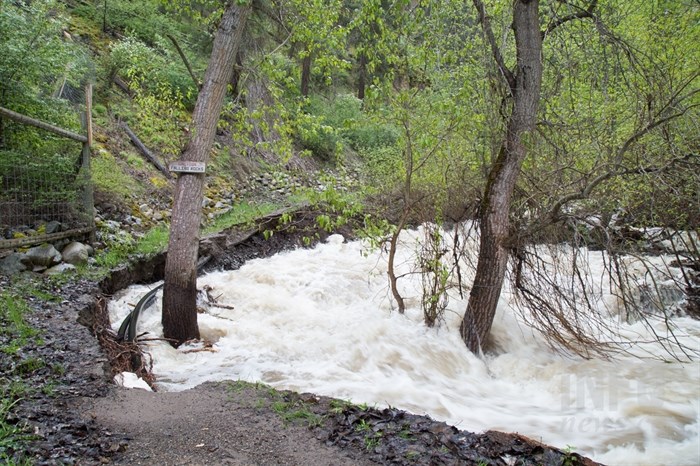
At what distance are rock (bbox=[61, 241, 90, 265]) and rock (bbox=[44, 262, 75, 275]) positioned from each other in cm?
11

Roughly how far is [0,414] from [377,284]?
23.3 feet

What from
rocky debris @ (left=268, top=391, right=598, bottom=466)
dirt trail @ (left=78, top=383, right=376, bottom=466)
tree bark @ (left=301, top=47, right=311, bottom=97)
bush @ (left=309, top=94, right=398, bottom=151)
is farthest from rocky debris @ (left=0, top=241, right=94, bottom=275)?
tree bark @ (left=301, top=47, right=311, bottom=97)

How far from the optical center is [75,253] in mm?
6898

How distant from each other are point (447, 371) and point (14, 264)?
19.8 feet

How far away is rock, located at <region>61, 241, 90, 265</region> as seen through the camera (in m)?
6.84

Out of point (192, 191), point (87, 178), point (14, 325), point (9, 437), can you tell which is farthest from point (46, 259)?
point (9, 437)

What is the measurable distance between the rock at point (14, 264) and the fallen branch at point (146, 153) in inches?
224

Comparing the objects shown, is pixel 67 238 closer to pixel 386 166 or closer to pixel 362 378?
pixel 362 378

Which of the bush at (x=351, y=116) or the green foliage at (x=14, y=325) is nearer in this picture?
the green foliage at (x=14, y=325)

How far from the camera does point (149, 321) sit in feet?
20.7

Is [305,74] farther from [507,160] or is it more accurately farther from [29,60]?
[507,160]

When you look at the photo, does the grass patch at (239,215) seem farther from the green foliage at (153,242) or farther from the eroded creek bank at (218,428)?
the eroded creek bank at (218,428)

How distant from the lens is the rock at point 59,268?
6381mm

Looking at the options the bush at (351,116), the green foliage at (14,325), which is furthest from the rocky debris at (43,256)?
the bush at (351,116)
